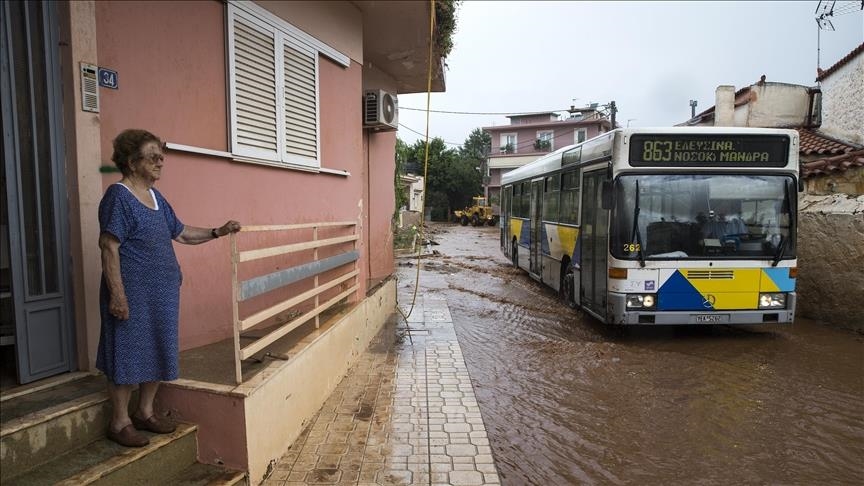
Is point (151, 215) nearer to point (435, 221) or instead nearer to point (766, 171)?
point (766, 171)

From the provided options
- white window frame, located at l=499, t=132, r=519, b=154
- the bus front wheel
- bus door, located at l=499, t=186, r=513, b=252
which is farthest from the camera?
white window frame, located at l=499, t=132, r=519, b=154

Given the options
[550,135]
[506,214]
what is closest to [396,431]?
[506,214]

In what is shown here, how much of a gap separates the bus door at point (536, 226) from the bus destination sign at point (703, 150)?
4328 millimetres

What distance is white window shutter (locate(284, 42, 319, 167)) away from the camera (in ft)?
16.8

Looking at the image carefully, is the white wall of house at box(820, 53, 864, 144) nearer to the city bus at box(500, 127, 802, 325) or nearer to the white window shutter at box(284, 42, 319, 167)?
the city bus at box(500, 127, 802, 325)

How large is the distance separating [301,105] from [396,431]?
3326 millimetres

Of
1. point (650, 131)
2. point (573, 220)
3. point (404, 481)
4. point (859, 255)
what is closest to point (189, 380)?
point (404, 481)

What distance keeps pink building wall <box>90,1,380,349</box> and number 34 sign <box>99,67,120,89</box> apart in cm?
3

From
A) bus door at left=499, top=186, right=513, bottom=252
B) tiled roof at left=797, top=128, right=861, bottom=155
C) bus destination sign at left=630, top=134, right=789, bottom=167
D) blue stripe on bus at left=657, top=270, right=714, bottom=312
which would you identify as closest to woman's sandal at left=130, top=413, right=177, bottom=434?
blue stripe on bus at left=657, top=270, right=714, bottom=312

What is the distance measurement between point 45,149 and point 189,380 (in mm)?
1603

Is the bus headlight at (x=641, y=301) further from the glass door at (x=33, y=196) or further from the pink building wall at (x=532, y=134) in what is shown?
the pink building wall at (x=532, y=134)

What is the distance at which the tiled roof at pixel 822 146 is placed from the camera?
12203mm

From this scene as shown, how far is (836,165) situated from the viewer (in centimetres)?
946

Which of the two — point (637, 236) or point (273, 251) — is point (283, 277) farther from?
point (637, 236)
